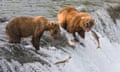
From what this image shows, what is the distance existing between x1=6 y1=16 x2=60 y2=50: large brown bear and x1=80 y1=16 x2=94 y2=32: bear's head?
674 mm

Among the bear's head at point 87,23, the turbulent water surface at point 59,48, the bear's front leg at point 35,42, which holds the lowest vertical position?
the turbulent water surface at point 59,48

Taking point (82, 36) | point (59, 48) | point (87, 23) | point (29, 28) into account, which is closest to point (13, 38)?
point (29, 28)

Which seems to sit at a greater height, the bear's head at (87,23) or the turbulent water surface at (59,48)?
the bear's head at (87,23)

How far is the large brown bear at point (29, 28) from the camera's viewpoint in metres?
7.28

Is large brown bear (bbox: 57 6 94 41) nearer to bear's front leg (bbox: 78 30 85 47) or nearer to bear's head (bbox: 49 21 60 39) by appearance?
bear's front leg (bbox: 78 30 85 47)

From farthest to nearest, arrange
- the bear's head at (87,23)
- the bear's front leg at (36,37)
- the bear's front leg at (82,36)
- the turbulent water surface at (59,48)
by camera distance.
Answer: the bear's front leg at (82,36) < the bear's head at (87,23) < the bear's front leg at (36,37) < the turbulent water surface at (59,48)

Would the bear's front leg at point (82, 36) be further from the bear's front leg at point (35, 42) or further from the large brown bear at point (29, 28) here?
the bear's front leg at point (35, 42)

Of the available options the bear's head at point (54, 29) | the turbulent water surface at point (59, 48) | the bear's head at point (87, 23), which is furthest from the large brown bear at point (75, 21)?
the bear's head at point (54, 29)

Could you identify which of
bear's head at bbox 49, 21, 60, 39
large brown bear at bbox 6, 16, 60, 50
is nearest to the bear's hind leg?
large brown bear at bbox 6, 16, 60, 50

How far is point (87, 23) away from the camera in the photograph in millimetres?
7770

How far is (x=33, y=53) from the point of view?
7344mm

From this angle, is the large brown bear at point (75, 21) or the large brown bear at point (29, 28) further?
the large brown bear at point (75, 21)

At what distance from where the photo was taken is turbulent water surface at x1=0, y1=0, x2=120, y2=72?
7102 millimetres

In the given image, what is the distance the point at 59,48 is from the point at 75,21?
62 cm
